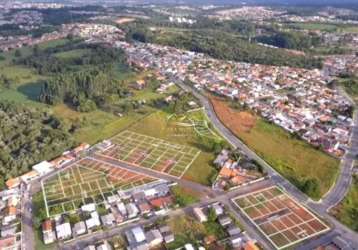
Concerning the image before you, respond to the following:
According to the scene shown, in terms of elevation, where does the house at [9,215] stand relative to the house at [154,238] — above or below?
below

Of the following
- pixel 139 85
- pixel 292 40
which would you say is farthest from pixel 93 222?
pixel 292 40

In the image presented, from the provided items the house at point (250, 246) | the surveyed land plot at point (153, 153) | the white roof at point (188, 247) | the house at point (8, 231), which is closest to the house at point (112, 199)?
the surveyed land plot at point (153, 153)

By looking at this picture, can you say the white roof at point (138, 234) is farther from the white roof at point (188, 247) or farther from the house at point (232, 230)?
the house at point (232, 230)

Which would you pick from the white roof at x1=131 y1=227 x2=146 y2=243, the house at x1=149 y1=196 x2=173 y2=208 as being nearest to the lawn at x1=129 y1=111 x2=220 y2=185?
the house at x1=149 y1=196 x2=173 y2=208

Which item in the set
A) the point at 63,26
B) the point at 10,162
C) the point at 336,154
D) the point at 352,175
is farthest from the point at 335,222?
the point at 63,26

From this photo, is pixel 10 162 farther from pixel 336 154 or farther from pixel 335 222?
pixel 336 154
